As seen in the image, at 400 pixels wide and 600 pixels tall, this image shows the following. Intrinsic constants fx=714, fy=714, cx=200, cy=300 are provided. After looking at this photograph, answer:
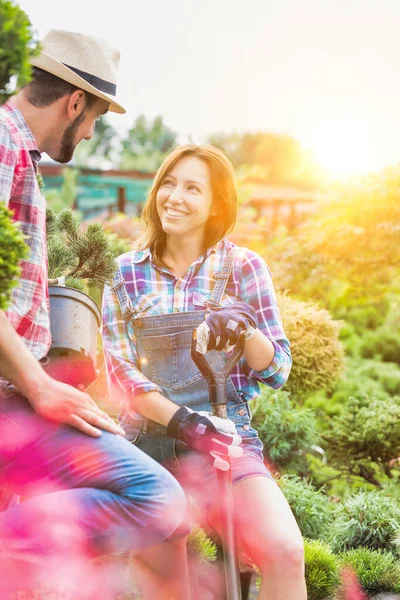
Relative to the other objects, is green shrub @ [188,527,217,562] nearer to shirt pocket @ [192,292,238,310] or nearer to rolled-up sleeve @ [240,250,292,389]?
rolled-up sleeve @ [240,250,292,389]

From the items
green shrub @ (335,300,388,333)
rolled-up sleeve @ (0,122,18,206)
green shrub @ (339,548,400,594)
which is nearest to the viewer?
rolled-up sleeve @ (0,122,18,206)

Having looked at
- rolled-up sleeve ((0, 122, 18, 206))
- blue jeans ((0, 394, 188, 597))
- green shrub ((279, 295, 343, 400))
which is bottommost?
green shrub ((279, 295, 343, 400))

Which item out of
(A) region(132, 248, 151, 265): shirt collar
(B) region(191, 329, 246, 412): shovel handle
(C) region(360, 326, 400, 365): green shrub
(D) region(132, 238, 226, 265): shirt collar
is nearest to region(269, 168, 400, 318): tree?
(C) region(360, 326, 400, 365): green shrub

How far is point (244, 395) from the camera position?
7.72 feet

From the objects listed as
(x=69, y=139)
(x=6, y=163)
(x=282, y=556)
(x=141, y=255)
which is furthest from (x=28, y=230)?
(x=282, y=556)

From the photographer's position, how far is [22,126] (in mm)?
1723

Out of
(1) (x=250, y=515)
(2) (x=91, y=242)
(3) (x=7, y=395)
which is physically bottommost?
(1) (x=250, y=515)

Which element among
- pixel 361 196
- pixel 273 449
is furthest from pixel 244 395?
pixel 361 196

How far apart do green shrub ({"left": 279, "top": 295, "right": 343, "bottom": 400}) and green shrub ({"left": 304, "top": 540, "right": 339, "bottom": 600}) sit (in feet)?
5.49

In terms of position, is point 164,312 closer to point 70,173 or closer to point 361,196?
point 361,196

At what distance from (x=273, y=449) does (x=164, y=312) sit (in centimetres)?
161

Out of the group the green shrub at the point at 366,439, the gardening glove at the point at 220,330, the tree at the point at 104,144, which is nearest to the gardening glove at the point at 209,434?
the gardening glove at the point at 220,330

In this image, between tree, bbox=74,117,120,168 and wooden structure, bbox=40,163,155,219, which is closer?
wooden structure, bbox=40,163,155,219

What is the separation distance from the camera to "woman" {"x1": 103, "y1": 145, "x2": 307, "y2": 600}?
6.54ft
